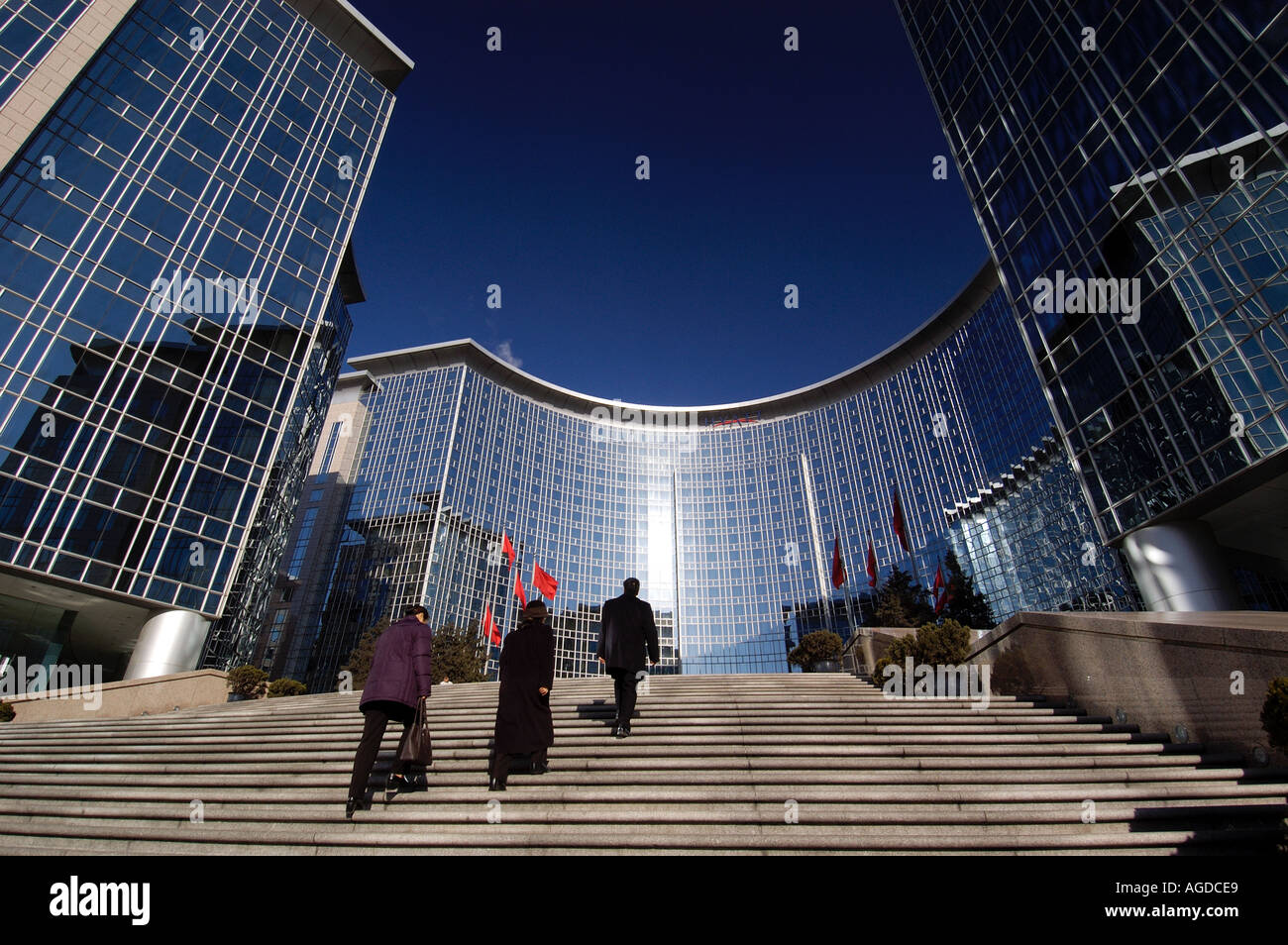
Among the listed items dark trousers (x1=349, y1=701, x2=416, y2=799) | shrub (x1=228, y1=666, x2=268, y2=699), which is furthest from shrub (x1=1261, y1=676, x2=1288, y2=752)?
shrub (x1=228, y1=666, x2=268, y2=699)

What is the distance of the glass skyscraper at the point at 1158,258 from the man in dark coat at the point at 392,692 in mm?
23094

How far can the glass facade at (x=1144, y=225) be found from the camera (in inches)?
684

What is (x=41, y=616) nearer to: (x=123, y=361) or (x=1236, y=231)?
(x=123, y=361)

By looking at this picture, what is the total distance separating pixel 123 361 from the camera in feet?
82.9

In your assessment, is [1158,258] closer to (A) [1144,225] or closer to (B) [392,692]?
(A) [1144,225]

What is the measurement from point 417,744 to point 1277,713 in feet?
25.8

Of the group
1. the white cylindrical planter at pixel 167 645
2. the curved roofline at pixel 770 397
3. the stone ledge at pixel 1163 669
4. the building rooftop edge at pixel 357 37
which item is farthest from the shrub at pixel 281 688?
the curved roofline at pixel 770 397

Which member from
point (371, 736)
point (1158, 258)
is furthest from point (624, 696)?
point (1158, 258)

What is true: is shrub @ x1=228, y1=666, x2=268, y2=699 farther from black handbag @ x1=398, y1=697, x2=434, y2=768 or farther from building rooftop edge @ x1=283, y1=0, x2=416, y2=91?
building rooftop edge @ x1=283, y1=0, x2=416, y2=91

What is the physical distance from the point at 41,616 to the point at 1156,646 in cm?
3617

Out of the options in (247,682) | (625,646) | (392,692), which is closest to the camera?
(392,692)

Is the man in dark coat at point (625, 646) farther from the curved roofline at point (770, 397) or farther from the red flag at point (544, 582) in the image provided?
the curved roofline at point (770, 397)

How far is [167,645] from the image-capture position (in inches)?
978
